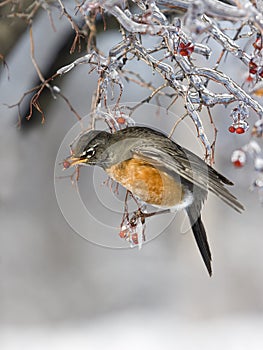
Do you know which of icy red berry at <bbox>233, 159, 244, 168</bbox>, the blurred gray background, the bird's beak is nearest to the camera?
icy red berry at <bbox>233, 159, 244, 168</bbox>

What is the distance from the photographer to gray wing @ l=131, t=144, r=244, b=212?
0.56 m

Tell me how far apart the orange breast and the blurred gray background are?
2.00 metres

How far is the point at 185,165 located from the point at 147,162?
48mm

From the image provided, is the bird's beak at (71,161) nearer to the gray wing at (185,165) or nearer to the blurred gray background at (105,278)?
the gray wing at (185,165)

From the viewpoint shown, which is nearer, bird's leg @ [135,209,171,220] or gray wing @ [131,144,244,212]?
gray wing @ [131,144,244,212]

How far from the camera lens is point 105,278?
312 centimetres

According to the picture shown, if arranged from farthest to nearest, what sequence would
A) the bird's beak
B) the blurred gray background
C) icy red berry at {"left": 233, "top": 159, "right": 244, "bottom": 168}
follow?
the blurred gray background → the bird's beak → icy red berry at {"left": 233, "top": 159, "right": 244, "bottom": 168}

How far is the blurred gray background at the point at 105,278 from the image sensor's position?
8.93 feet

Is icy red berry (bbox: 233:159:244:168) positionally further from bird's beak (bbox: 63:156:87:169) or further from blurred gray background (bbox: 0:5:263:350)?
blurred gray background (bbox: 0:5:263:350)

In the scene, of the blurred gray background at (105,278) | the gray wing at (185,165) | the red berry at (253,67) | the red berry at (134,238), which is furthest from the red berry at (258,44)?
the blurred gray background at (105,278)

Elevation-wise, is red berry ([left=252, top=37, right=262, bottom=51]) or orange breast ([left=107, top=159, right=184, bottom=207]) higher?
red berry ([left=252, top=37, right=262, bottom=51])

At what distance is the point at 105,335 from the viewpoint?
2.71m

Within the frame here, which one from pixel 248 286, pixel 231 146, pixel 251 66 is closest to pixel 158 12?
pixel 251 66

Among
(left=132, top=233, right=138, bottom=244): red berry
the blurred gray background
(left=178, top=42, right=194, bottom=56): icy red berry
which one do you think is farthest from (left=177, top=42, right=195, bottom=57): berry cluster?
the blurred gray background
